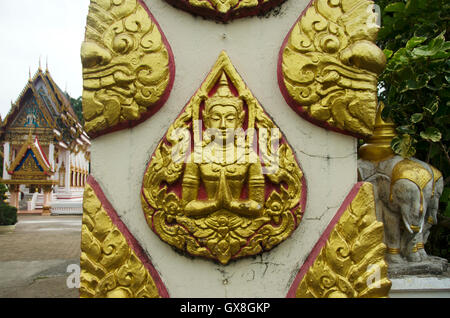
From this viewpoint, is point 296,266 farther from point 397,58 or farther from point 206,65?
point 397,58

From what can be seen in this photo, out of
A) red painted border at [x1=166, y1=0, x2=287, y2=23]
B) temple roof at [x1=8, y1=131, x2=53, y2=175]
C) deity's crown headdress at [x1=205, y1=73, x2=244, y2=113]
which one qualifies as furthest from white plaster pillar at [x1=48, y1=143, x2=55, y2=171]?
deity's crown headdress at [x1=205, y1=73, x2=244, y2=113]

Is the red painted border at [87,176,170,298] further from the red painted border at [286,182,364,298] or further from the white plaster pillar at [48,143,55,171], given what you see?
the white plaster pillar at [48,143,55,171]

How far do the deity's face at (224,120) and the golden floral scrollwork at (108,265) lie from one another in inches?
25.9

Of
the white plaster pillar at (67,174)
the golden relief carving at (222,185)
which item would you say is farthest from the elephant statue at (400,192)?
the white plaster pillar at (67,174)

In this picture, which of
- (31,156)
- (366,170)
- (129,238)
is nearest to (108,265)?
(129,238)

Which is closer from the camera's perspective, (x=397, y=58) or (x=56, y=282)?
(x=397, y=58)

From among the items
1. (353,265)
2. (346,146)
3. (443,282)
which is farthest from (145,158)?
(443,282)

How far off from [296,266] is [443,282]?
3.01ft

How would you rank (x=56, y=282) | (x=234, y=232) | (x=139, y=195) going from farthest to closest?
(x=56, y=282) → (x=139, y=195) → (x=234, y=232)

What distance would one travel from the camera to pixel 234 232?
1.42m

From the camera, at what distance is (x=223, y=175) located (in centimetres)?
140

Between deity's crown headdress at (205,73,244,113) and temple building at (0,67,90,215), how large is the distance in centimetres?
1706

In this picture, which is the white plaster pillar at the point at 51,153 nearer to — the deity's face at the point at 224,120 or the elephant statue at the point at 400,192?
the deity's face at the point at 224,120

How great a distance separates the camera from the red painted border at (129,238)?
4.84ft
